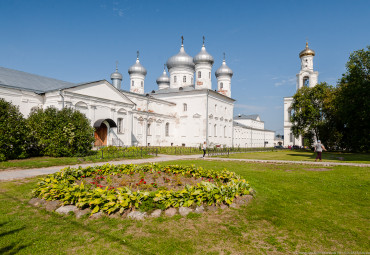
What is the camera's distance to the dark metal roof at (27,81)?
863 inches

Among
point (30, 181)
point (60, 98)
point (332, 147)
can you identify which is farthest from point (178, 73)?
point (30, 181)

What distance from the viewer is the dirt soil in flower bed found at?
686 centimetres

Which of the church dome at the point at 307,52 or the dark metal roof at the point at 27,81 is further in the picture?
the church dome at the point at 307,52

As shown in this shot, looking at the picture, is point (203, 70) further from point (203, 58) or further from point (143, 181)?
point (143, 181)

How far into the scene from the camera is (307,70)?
154ft

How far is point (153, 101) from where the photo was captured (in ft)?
117

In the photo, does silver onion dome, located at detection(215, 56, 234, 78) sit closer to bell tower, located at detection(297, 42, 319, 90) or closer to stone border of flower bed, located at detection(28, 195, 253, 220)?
bell tower, located at detection(297, 42, 319, 90)

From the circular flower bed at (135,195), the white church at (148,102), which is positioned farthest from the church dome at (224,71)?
the circular flower bed at (135,195)

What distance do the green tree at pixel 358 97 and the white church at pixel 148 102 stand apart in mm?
17390

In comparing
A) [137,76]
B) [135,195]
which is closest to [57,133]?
[135,195]

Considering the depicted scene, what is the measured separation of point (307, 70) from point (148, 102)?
104 feet

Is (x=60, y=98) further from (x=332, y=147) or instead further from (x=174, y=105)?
(x=332, y=147)

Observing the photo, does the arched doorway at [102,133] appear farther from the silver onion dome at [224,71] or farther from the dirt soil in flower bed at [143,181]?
the silver onion dome at [224,71]

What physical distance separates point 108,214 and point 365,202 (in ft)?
19.8
